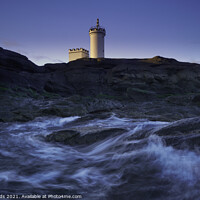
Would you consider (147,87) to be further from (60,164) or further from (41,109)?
(60,164)

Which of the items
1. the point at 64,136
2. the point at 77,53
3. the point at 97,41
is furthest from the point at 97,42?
the point at 64,136

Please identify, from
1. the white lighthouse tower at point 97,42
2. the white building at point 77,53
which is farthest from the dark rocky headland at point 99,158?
the white building at point 77,53

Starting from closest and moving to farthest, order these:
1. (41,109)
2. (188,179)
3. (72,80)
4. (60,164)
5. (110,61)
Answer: (188,179)
(60,164)
(41,109)
(72,80)
(110,61)

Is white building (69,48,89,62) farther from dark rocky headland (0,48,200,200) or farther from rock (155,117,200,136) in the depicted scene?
rock (155,117,200,136)

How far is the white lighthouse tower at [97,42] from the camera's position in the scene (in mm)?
37625

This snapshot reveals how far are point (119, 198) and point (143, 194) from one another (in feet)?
0.84

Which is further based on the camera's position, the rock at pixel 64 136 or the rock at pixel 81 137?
the rock at pixel 64 136

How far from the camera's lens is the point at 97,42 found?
38.2m

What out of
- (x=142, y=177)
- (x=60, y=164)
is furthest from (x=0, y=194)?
(x=142, y=177)

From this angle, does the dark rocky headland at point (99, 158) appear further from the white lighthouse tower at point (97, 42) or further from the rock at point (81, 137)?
the white lighthouse tower at point (97, 42)

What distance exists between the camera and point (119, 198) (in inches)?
78.1

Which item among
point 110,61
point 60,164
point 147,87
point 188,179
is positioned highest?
point 110,61

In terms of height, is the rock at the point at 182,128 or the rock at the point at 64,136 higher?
the rock at the point at 182,128

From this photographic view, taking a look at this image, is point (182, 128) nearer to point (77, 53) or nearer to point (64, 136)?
point (64, 136)
